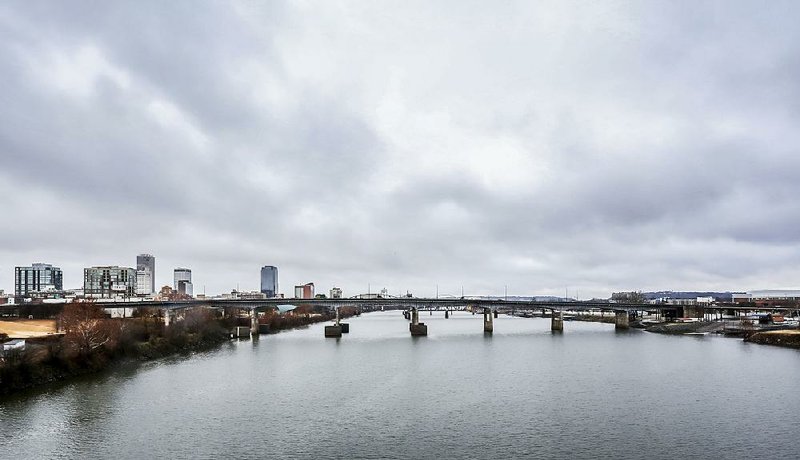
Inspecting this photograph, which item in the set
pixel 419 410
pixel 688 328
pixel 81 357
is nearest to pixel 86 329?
pixel 81 357

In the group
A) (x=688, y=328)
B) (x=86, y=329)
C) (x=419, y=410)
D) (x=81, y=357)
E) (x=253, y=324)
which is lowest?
(x=688, y=328)

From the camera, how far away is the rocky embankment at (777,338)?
84.4 meters

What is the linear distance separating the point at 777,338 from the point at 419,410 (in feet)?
249

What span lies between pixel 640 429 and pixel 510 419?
7.66 m

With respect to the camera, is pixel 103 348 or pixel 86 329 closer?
pixel 86 329

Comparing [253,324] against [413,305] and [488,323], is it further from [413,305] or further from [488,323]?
[488,323]

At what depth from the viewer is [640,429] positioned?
33.9 meters

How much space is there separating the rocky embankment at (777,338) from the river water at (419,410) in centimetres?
1943

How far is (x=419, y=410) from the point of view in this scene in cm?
3947

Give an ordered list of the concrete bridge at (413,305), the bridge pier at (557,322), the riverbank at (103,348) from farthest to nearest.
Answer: the bridge pier at (557,322) < the concrete bridge at (413,305) < the riverbank at (103,348)

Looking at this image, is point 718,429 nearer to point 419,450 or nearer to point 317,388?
point 419,450

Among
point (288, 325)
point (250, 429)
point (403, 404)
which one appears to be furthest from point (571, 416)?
point (288, 325)

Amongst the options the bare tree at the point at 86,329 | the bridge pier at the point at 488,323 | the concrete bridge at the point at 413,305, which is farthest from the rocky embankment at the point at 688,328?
the bare tree at the point at 86,329

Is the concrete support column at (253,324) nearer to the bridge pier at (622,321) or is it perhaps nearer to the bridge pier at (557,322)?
the bridge pier at (557,322)
